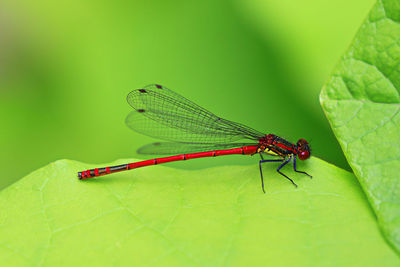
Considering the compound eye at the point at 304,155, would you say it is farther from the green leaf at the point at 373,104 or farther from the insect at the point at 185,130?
the green leaf at the point at 373,104

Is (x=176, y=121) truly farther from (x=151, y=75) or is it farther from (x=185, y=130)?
(x=151, y=75)

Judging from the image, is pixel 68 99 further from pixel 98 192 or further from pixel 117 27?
pixel 98 192

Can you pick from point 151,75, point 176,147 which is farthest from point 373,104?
point 151,75

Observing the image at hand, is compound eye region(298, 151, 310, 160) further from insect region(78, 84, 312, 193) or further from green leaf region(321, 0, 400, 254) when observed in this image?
green leaf region(321, 0, 400, 254)

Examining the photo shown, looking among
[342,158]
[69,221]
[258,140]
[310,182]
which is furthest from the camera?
[258,140]

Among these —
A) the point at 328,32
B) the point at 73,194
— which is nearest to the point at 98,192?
the point at 73,194

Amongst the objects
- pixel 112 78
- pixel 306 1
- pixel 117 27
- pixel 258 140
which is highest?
pixel 306 1

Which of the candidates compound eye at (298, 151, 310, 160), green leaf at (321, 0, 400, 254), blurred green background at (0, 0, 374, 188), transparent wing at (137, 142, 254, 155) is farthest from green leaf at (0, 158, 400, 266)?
blurred green background at (0, 0, 374, 188)
